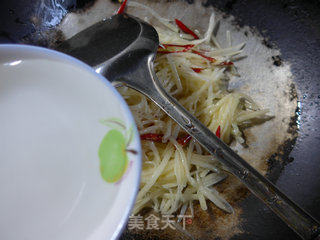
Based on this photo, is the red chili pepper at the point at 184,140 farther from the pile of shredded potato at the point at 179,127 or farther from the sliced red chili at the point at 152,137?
the sliced red chili at the point at 152,137

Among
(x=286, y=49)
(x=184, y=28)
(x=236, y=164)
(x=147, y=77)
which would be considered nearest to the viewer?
(x=236, y=164)

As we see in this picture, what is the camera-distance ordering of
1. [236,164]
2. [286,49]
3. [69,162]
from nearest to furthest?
[69,162]
[236,164]
[286,49]

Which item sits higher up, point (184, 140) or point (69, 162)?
point (69, 162)

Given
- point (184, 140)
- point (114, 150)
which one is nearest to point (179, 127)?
point (184, 140)

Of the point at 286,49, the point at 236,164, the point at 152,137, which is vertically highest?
the point at 286,49

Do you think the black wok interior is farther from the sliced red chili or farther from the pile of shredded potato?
the sliced red chili

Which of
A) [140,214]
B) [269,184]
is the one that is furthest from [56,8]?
[269,184]

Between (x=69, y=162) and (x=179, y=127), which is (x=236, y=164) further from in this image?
(x=69, y=162)
